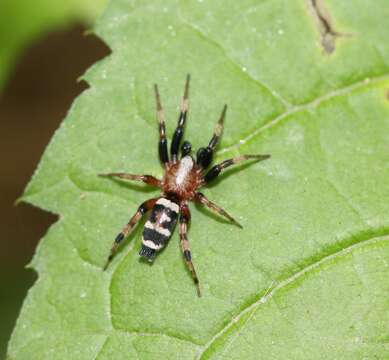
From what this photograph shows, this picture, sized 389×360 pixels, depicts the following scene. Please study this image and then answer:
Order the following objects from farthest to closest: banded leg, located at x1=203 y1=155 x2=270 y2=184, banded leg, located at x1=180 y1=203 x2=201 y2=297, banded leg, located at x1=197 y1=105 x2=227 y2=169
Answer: banded leg, located at x1=197 y1=105 x2=227 y2=169 < banded leg, located at x1=203 y1=155 x2=270 y2=184 < banded leg, located at x1=180 y1=203 x2=201 y2=297

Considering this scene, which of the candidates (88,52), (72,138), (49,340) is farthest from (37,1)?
(49,340)

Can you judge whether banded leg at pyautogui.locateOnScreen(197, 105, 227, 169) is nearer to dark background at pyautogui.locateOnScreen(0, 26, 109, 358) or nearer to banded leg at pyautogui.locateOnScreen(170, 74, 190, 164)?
banded leg at pyautogui.locateOnScreen(170, 74, 190, 164)

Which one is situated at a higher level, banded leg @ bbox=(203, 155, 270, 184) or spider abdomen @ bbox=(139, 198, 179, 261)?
banded leg @ bbox=(203, 155, 270, 184)

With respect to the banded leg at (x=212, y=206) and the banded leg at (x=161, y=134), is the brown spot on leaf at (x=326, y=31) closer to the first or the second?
the banded leg at (x=161, y=134)

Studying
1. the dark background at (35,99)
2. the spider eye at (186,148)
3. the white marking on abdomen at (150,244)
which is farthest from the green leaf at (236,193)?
the dark background at (35,99)

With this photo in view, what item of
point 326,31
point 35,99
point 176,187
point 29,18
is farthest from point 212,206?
point 35,99

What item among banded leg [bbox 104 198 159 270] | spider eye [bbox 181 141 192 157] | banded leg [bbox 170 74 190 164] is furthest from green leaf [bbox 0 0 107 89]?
banded leg [bbox 104 198 159 270]
